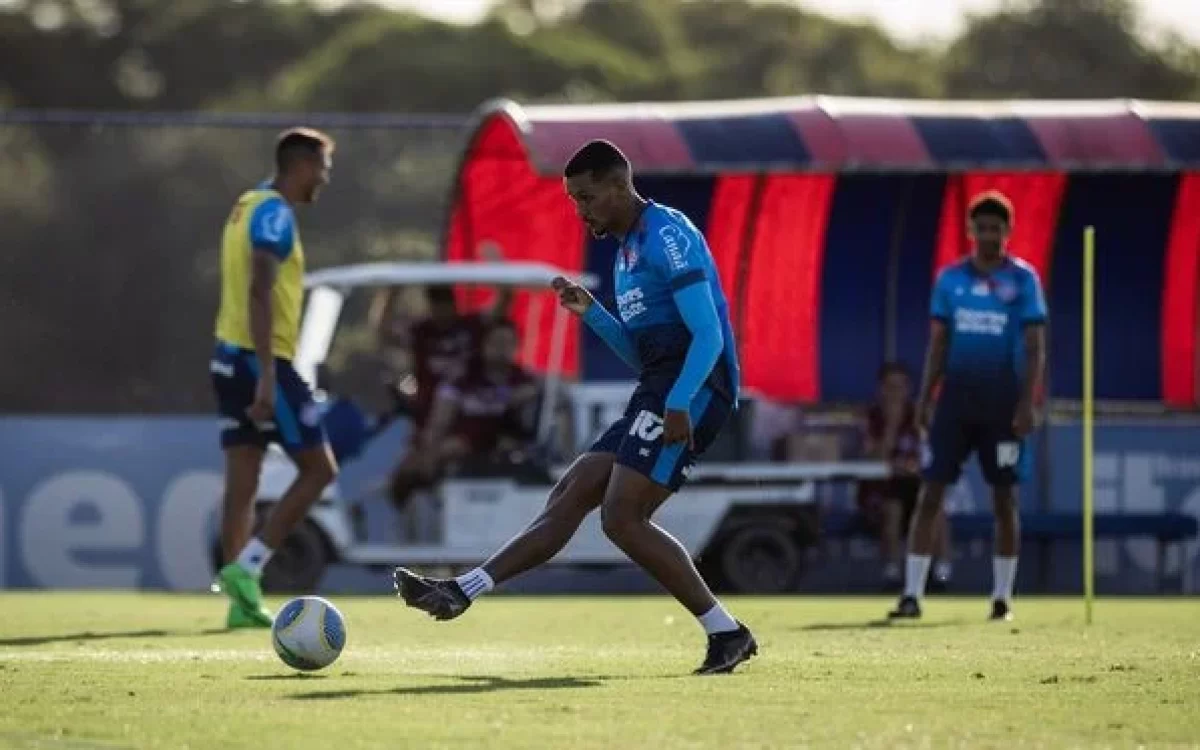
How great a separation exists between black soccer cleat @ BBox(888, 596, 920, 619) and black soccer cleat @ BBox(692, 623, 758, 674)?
5295 millimetres

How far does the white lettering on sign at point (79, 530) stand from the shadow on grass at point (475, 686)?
39.5 feet

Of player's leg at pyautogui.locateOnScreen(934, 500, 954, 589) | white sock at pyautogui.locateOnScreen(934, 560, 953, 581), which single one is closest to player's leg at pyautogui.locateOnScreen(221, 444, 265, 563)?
player's leg at pyautogui.locateOnScreen(934, 500, 954, 589)

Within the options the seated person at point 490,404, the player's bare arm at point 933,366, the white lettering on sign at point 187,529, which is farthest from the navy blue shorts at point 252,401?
the white lettering on sign at point 187,529

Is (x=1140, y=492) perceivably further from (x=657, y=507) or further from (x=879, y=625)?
(x=657, y=507)

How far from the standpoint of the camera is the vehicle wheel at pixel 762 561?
75.2ft

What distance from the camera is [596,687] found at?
1145cm

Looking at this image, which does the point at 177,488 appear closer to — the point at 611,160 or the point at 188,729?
the point at 611,160

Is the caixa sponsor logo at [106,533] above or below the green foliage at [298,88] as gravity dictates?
below

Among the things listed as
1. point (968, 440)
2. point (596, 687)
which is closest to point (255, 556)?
point (968, 440)

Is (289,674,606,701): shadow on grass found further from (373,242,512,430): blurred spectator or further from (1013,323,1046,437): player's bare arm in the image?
(373,242,512,430): blurred spectator

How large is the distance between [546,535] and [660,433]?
0.61 metres

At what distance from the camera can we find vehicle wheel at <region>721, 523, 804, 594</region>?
75.2 feet

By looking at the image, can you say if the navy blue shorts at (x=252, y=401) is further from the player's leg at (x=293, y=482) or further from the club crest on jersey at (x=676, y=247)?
the club crest on jersey at (x=676, y=247)

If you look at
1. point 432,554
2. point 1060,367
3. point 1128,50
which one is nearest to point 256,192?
point 432,554
